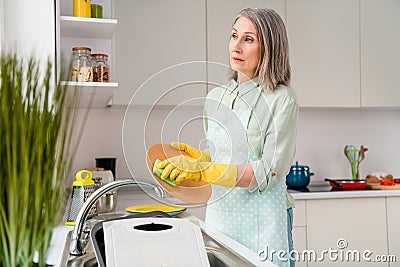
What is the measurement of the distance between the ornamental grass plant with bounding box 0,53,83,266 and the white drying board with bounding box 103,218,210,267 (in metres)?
0.52

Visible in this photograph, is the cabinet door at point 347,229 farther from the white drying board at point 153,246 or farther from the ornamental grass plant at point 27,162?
the ornamental grass plant at point 27,162

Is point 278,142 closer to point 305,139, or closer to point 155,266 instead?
point 155,266

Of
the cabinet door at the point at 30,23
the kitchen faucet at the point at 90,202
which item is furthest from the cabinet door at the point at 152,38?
the kitchen faucet at the point at 90,202

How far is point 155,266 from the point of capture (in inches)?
37.8

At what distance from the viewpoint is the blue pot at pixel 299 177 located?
3264 millimetres

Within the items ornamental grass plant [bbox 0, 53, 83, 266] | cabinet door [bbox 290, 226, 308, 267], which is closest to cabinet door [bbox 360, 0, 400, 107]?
cabinet door [bbox 290, 226, 308, 267]

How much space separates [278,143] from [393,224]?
2.03m

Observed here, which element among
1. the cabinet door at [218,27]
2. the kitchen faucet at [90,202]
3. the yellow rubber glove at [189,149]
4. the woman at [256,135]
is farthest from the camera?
the cabinet door at [218,27]

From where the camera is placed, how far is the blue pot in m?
3.26

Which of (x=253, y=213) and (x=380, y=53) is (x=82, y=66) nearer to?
(x=253, y=213)

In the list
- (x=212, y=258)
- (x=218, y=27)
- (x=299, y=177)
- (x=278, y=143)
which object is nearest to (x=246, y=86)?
(x=278, y=143)

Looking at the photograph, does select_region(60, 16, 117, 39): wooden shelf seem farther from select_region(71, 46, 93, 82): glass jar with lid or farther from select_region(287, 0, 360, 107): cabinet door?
select_region(287, 0, 360, 107): cabinet door

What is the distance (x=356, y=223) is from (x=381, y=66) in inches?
45.1

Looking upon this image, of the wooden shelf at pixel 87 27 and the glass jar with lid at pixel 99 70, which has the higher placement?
the wooden shelf at pixel 87 27
